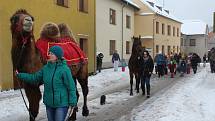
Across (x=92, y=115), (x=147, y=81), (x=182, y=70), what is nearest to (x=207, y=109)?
(x=92, y=115)

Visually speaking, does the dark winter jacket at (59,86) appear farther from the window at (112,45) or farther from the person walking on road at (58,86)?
the window at (112,45)

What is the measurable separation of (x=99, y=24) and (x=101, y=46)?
1.80 meters

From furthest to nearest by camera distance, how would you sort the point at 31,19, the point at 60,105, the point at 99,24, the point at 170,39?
the point at 170,39
the point at 99,24
the point at 31,19
the point at 60,105

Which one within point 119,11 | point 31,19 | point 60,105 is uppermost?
point 119,11

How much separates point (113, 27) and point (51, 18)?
16.0 metres

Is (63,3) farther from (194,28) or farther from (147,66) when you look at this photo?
(194,28)

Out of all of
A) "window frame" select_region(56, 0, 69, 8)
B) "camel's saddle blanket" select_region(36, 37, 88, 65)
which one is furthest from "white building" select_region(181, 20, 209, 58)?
"camel's saddle blanket" select_region(36, 37, 88, 65)

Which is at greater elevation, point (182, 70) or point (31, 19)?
point (31, 19)

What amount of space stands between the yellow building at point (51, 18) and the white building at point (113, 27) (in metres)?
6.37

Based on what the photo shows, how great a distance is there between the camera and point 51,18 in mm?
19188

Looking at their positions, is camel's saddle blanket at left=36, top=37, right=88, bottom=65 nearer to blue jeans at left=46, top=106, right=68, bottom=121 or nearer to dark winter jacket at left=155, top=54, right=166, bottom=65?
blue jeans at left=46, top=106, right=68, bottom=121

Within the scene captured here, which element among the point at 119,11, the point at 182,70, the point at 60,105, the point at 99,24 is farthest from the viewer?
the point at 119,11

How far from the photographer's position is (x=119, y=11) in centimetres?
3656

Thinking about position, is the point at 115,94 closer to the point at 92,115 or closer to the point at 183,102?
the point at 183,102
